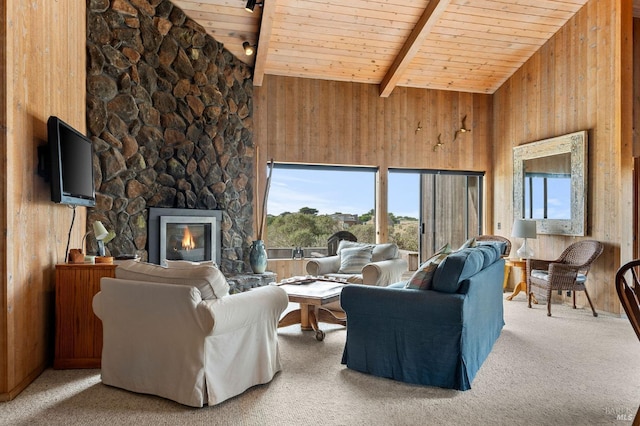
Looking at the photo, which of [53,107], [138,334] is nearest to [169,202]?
[53,107]

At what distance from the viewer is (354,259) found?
18.2ft

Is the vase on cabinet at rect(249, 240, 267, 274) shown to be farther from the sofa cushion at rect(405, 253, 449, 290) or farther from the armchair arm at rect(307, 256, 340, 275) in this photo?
the sofa cushion at rect(405, 253, 449, 290)

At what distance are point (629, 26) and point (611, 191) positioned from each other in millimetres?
1926

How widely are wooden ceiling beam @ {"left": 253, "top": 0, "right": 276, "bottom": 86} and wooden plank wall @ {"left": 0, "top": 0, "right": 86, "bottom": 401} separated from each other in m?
2.12

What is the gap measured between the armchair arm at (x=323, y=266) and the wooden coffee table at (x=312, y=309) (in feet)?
2.86

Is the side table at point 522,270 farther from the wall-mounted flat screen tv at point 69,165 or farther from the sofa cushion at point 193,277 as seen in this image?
the wall-mounted flat screen tv at point 69,165

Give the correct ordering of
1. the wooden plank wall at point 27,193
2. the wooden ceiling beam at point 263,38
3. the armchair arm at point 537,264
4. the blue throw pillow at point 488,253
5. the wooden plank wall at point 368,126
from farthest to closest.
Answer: the wooden plank wall at point 368,126 → the armchair arm at point 537,264 → the wooden ceiling beam at point 263,38 → the blue throw pillow at point 488,253 → the wooden plank wall at point 27,193

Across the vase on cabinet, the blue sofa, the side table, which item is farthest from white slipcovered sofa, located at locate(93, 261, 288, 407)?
the side table

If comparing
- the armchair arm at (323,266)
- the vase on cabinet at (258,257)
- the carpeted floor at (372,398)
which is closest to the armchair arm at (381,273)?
the armchair arm at (323,266)

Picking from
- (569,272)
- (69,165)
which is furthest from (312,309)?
(569,272)

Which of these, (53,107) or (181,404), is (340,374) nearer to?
(181,404)

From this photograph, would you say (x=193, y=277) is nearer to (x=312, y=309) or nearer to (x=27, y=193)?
(x=27, y=193)

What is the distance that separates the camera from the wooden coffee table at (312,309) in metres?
3.98

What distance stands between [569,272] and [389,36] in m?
3.83
